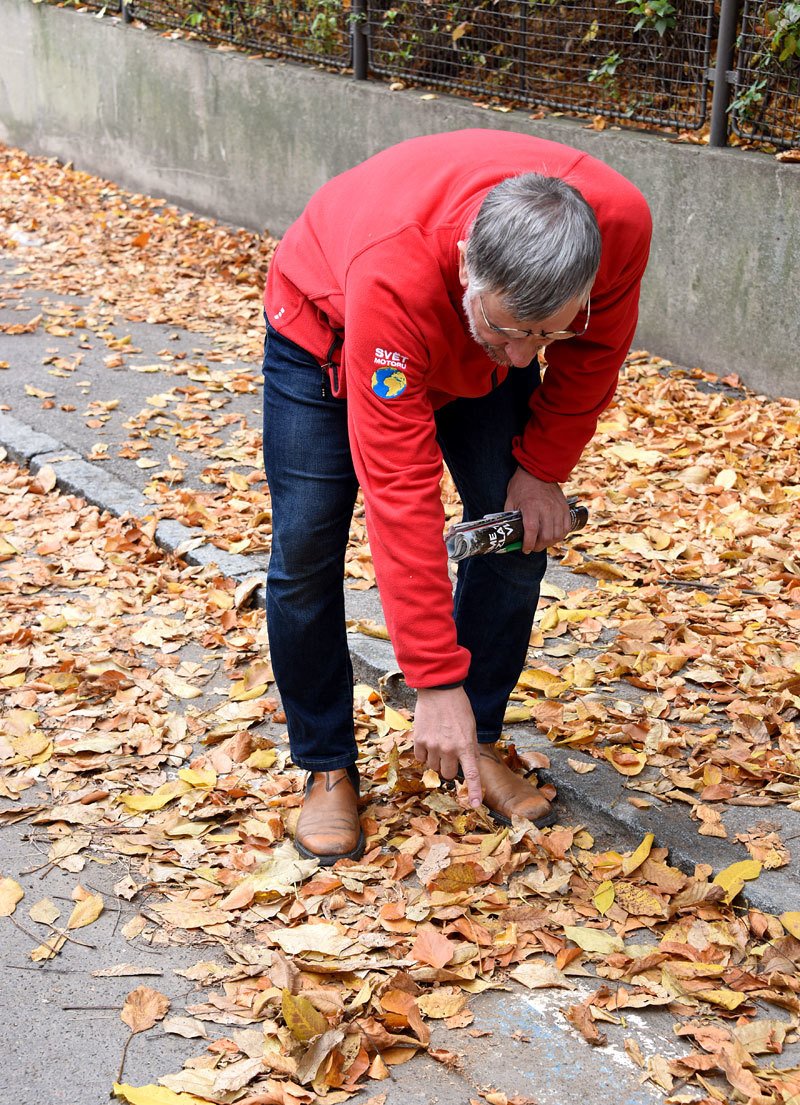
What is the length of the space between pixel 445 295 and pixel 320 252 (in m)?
0.48

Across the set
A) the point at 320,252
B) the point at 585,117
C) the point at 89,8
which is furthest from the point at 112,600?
the point at 89,8

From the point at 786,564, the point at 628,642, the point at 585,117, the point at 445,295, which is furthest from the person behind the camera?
the point at 585,117

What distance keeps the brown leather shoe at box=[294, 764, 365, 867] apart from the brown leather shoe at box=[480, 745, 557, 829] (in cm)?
34

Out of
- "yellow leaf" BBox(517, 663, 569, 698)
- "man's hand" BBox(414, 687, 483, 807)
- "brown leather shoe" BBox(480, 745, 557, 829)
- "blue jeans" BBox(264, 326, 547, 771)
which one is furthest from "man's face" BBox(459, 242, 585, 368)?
"yellow leaf" BBox(517, 663, 569, 698)

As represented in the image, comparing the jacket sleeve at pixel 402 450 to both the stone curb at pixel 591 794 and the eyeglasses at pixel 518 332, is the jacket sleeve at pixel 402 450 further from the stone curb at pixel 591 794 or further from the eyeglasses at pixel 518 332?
the stone curb at pixel 591 794

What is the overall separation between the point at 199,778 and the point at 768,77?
4583 millimetres

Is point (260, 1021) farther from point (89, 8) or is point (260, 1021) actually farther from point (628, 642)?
point (89, 8)

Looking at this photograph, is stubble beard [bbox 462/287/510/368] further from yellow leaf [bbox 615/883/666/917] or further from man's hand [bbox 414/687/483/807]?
yellow leaf [bbox 615/883/666/917]

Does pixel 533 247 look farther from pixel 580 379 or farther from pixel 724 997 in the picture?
pixel 724 997

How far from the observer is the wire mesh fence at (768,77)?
19.4ft

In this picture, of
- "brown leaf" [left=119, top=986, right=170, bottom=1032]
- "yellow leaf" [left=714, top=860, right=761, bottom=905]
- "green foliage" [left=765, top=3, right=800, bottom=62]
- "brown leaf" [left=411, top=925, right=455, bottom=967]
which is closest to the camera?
"brown leaf" [left=119, top=986, right=170, bottom=1032]

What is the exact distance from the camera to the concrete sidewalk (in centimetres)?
313

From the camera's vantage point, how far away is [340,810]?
3.14 meters

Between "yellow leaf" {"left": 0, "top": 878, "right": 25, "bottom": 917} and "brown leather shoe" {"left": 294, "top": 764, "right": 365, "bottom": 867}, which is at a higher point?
"brown leather shoe" {"left": 294, "top": 764, "right": 365, "bottom": 867}
